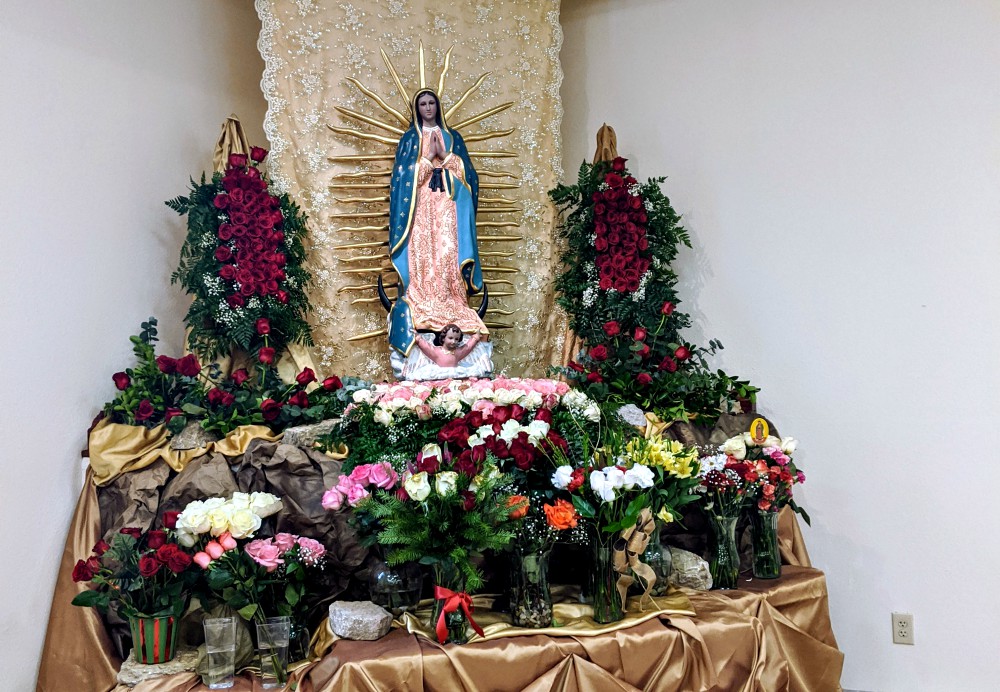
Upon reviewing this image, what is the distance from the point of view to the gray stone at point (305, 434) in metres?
3.20

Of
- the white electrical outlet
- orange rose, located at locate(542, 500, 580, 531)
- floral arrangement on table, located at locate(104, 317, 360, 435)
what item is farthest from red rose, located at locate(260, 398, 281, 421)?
the white electrical outlet

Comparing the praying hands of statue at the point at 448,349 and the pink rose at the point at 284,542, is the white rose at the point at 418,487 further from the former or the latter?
the praying hands of statue at the point at 448,349

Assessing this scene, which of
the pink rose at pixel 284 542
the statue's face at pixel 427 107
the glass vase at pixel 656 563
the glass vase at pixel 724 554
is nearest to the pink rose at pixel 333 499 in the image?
the pink rose at pixel 284 542

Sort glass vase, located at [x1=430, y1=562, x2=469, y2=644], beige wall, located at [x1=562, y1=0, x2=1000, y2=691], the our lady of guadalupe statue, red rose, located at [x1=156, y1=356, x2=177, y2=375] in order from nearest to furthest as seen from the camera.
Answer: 1. glass vase, located at [x1=430, y1=562, x2=469, y2=644]
2. red rose, located at [x1=156, y1=356, x2=177, y2=375]
3. beige wall, located at [x1=562, y1=0, x2=1000, y2=691]
4. the our lady of guadalupe statue

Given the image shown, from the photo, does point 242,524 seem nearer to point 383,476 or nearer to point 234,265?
point 383,476

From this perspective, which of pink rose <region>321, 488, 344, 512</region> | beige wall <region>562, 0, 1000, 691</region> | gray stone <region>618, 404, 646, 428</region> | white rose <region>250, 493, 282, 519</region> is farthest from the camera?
beige wall <region>562, 0, 1000, 691</region>

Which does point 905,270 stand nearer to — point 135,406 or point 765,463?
point 765,463

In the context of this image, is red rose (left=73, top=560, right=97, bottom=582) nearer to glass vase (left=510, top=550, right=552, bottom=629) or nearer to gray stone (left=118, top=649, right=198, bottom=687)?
gray stone (left=118, top=649, right=198, bottom=687)

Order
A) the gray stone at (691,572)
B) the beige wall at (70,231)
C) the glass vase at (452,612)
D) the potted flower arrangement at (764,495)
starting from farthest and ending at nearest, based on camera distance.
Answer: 1. the potted flower arrangement at (764,495)
2. the gray stone at (691,572)
3. the beige wall at (70,231)
4. the glass vase at (452,612)

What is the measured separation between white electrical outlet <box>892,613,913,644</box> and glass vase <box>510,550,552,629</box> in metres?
2.16

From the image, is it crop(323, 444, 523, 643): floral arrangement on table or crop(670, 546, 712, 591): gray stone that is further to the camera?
crop(670, 546, 712, 591): gray stone

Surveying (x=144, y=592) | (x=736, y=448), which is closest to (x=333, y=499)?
(x=144, y=592)

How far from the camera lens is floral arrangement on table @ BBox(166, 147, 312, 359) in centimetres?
380

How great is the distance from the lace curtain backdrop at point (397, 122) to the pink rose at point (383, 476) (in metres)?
1.74
